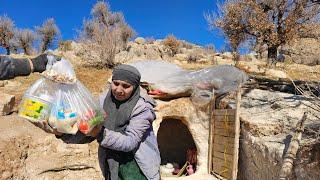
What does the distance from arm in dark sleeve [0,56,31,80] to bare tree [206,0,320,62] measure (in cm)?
1336

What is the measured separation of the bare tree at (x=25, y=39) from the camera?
21.7 metres

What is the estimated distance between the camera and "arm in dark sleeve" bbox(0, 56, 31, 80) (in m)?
2.86

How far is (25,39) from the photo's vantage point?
→ 21.9m

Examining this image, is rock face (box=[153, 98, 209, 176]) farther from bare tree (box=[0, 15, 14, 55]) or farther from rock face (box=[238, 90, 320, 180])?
bare tree (box=[0, 15, 14, 55])

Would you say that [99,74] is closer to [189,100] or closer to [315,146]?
[189,100]

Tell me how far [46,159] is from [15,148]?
0.60 m

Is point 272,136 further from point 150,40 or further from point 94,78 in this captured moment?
point 150,40

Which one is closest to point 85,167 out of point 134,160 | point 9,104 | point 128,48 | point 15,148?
point 15,148

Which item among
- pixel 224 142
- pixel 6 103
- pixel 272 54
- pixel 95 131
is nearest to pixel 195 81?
pixel 224 142

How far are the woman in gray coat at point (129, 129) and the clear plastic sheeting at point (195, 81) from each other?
590 centimetres

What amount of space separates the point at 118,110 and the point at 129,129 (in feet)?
0.58

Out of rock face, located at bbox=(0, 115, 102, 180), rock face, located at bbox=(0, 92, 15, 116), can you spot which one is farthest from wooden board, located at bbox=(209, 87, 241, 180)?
rock face, located at bbox=(0, 92, 15, 116)

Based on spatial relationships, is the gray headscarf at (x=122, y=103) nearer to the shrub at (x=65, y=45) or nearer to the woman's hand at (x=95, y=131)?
the woman's hand at (x=95, y=131)

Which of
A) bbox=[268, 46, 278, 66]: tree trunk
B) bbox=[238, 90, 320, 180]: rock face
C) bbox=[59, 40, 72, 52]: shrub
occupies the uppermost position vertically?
bbox=[59, 40, 72, 52]: shrub
